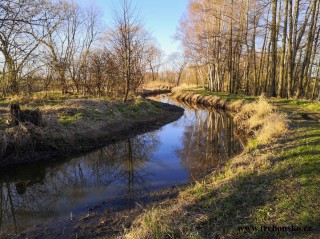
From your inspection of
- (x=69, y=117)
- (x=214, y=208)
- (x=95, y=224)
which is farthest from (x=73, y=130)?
(x=214, y=208)

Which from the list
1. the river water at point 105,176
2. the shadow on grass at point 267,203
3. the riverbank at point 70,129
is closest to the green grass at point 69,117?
the riverbank at point 70,129

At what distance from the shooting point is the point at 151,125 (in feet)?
49.9

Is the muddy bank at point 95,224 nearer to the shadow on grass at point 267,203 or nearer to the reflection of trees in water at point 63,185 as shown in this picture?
the reflection of trees in water at point 63,185

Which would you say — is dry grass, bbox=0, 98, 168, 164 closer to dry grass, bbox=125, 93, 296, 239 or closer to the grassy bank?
the grassy bank

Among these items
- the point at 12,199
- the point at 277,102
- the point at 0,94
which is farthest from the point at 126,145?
the point at 0,94

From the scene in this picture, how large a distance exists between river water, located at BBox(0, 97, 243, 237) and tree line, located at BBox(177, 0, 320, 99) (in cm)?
959

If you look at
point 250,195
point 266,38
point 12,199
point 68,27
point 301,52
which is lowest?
point 12,199

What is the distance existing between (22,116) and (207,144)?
7.00 metres

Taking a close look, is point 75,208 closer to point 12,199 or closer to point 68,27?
point 12,199

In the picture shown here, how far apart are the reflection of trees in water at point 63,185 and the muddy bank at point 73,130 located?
2.56 ft

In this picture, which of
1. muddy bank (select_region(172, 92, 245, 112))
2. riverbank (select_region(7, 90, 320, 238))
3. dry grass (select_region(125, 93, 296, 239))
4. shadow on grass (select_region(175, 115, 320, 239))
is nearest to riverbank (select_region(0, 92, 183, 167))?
riverbank (select_region(7, 90, 320, 238))

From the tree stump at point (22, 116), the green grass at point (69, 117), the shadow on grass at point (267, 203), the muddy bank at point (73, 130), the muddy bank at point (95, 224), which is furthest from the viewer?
the green grass at point (69, 117)

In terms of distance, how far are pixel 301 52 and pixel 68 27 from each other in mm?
21547

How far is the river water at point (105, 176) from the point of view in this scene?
6.09 m
